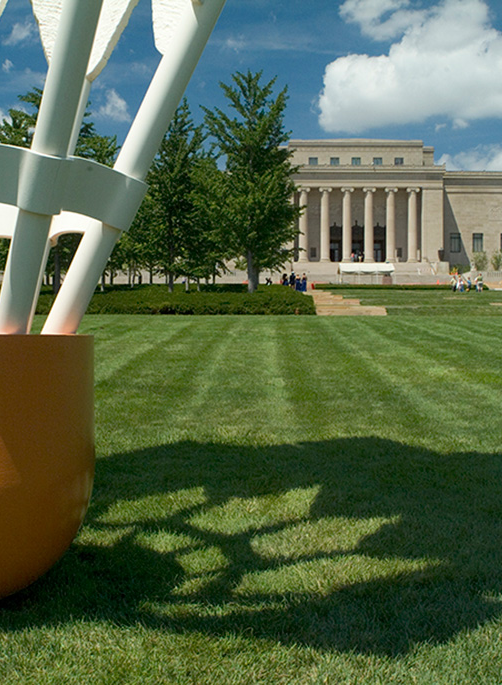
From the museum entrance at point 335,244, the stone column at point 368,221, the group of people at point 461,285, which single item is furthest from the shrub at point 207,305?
the museum entrance at point 335,244

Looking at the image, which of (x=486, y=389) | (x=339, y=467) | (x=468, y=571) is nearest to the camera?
(x=468, y=571)

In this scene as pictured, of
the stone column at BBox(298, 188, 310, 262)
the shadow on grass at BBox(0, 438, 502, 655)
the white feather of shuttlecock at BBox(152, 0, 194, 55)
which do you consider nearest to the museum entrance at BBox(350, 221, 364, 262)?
the stone column at BBox(298, 188, 310, 262)

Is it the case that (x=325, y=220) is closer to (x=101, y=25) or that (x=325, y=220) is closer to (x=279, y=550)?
(x=101, y=25)

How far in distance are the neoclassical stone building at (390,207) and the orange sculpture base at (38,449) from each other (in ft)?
200

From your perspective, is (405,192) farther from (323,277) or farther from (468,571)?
(468,571)

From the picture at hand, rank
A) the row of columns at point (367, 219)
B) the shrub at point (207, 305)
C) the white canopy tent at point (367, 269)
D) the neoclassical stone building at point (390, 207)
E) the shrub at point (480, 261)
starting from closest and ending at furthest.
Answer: the shrub at point (207, 305), the white canopy tent at point (367, 269), the shrub at point (480, 261), the neoclassical stone building at point (390, 207), the row of columns at point (367, 219)

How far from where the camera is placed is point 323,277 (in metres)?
60.0

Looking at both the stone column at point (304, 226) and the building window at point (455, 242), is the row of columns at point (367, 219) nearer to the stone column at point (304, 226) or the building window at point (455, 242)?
the stone column at point (304, 226)

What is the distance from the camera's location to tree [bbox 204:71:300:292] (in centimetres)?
2664

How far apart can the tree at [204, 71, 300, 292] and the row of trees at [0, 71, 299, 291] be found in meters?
0.04

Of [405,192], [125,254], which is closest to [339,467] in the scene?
[125,254]

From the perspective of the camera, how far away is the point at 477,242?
232ft

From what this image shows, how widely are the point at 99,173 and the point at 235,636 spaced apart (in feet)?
5.34

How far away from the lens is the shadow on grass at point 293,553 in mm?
2285
